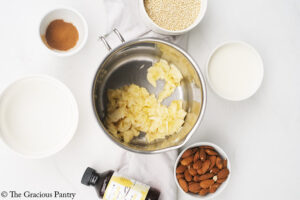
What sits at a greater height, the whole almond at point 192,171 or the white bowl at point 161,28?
the white bowl at point 161,28

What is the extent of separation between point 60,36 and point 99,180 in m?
0.46

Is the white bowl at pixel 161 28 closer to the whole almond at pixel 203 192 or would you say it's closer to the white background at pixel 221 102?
the white background at pixel 221 102

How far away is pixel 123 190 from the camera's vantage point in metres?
0.75

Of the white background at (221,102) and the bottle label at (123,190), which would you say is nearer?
the bottle label at (123,190)

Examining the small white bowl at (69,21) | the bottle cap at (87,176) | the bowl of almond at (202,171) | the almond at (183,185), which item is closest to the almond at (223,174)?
the bowl of almond at (202,171)

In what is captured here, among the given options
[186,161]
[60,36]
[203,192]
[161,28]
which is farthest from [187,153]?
[60,36]

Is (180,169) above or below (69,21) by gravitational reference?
below

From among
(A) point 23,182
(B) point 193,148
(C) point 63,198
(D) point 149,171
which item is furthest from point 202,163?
(A) point 23,182

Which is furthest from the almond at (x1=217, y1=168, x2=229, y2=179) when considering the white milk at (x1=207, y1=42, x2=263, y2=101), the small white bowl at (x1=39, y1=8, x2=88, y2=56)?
the small white bowl at (x1=39, y1=8, x2=88, y2=56)

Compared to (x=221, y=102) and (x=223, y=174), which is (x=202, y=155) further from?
(x=221, y=102)

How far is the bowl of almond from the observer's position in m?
0.81

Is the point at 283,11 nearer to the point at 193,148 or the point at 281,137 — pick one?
the point at 281,137

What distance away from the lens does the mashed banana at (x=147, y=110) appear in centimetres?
84

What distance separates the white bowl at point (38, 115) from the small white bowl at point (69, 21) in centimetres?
10
